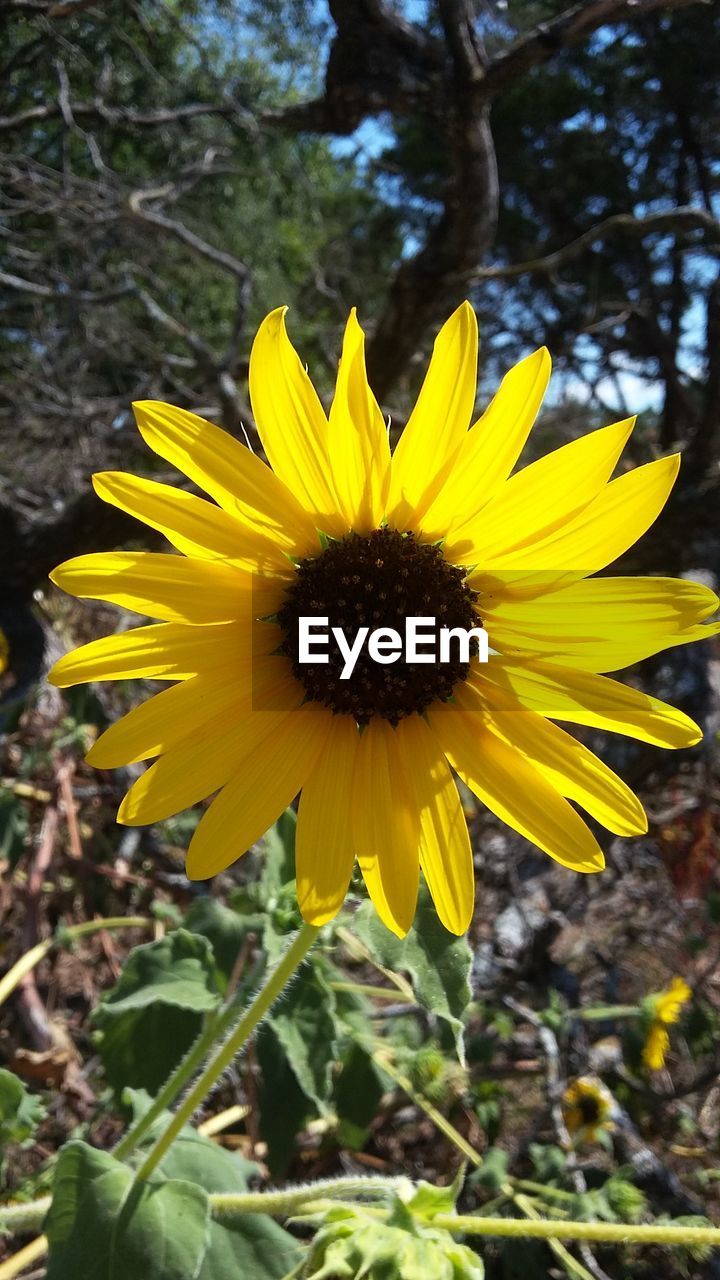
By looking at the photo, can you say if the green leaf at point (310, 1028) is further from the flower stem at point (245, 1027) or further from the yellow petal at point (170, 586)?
the yellow petal at point (170, 586)

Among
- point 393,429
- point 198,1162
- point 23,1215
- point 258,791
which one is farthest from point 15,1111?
point 393,429

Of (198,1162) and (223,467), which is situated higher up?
(223,467)

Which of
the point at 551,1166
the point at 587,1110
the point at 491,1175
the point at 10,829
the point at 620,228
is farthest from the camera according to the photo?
the point at 620,228

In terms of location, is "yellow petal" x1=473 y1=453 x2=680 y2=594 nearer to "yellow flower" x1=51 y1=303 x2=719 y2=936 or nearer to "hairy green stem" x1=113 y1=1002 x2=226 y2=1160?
"yellow flower" x1=51 y1=303 x2=719 y2=936

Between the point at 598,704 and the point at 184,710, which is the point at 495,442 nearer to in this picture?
the point at 598,704

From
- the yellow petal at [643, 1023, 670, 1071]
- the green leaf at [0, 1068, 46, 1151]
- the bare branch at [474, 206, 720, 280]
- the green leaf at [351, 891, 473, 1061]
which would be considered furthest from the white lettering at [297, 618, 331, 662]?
the bare branch at [474, 206, 720, 280]
